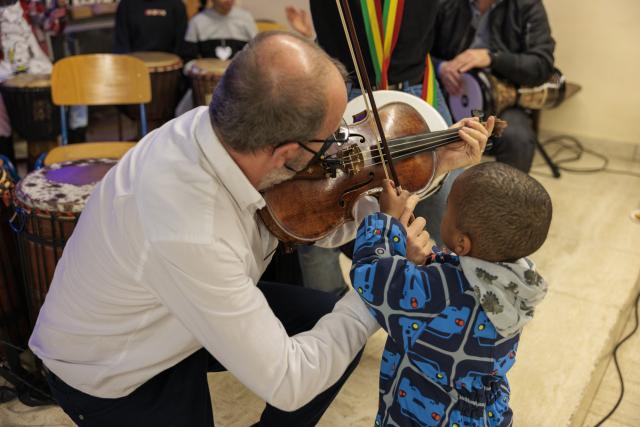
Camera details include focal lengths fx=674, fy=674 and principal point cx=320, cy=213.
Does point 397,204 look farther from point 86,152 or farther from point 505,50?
point 505,50

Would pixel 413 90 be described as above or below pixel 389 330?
above

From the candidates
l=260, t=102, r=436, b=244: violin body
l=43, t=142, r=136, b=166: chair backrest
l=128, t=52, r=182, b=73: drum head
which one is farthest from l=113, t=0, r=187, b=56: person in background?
l=260, t=102, r=436, b=244: violin body

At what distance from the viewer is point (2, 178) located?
80.4 inches

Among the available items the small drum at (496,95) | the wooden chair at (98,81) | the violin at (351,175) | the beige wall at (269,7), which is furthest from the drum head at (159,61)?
the violin at (351,175)

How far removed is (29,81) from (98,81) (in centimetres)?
93

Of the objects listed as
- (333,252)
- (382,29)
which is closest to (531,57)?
(382,29)

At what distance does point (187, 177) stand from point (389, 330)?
50cm

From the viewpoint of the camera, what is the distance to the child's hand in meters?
1.47

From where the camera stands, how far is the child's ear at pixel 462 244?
1260 mm

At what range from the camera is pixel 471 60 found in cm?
326

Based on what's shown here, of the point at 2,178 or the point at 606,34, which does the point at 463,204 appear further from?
the point at 606,34

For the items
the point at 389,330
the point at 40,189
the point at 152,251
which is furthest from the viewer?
the point at 40,189

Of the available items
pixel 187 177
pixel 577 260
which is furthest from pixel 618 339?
pixel 187 177

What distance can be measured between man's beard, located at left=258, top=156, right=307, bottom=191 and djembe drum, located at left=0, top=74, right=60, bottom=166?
2.70 meters
